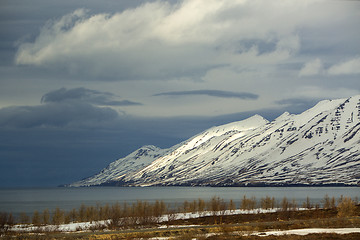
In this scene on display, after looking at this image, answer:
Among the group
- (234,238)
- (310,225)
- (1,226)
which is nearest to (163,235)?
(234,238)

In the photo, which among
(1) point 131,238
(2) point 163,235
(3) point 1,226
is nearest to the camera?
(1) point 131,238

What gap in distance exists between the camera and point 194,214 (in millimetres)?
104000

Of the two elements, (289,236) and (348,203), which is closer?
(289,236)

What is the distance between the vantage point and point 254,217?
91.8m

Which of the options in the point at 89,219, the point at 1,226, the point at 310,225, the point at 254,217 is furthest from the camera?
the point at 89,219

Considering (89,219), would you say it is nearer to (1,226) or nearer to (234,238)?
(1,226)

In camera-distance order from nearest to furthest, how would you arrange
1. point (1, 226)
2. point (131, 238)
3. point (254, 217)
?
point (131, 238) < point (1, 226) < point (254, 217)

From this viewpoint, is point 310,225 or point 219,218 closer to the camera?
point 310,225

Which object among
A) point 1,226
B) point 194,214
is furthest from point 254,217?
point 1,226

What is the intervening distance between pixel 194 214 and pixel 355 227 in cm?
4865

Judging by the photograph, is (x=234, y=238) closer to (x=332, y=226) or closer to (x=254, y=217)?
(x=332, y=226)

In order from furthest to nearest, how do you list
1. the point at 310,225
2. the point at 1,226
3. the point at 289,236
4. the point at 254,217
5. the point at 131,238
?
1. the point at 254,217
2. the point at 1,226
3. the point at 310,225
4. the point at 131,238
5. the point at 289,236

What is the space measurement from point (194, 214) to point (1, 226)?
1633 inches

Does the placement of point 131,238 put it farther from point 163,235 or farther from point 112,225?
point 112,225
